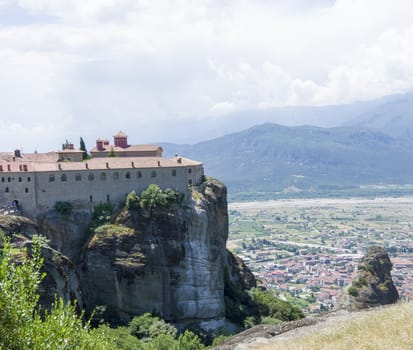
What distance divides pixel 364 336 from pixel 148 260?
4012 centimetres

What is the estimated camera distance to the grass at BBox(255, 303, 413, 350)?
62.1 ft

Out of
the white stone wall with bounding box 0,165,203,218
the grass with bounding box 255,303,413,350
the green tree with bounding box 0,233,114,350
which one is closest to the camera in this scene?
the green tree with bounding box 0,233,114,350

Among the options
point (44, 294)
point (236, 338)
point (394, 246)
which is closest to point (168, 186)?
point (44, 294)

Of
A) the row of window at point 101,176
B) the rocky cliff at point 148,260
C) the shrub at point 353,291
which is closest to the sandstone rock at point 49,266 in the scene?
the rocky cliff at point 148,260

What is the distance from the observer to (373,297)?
55.2m

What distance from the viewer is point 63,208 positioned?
186 ft

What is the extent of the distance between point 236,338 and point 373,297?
116ft

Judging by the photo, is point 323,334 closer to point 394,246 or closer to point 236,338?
point 236,338

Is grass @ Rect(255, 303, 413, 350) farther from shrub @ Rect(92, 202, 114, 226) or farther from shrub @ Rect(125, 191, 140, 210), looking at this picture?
shrub @ Rect(92, 202, 114, 226)

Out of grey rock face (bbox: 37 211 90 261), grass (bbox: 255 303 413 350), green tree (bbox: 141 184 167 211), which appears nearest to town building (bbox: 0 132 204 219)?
grey rock face (bbox: 37 211 90 261)

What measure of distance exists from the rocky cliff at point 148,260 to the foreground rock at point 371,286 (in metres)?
13.8

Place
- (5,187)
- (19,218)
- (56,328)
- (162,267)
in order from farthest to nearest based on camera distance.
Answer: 1. (162,267)
2. (5,187)
3. (19,218)
4. (56,328)

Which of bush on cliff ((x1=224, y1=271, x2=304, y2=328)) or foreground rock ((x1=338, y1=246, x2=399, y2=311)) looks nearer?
foreground rock ((x1=338, y1=246, x2=399, y2=311))

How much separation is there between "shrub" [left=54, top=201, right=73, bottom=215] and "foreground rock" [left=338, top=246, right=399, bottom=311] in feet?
90.6
